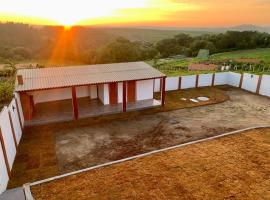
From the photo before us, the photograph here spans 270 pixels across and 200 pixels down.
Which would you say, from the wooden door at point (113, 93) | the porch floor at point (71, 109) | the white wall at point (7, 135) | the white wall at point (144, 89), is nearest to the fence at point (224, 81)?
the white wall at point (144, 89)

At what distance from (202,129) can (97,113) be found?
Answer: 667 centimetres

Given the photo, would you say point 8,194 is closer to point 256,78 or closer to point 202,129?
point 202,129

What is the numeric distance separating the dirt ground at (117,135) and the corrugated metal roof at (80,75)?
244 centimetres

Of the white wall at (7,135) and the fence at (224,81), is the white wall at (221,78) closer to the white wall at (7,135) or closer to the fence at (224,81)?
the fence at (224,81)

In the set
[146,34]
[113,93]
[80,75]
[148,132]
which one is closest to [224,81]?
[113,93]

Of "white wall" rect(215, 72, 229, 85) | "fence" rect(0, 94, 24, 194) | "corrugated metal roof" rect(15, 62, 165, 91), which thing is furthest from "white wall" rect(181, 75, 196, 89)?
"fence" rect(0, 94, 24, 194)

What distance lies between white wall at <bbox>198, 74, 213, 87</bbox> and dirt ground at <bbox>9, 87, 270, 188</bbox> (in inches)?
206

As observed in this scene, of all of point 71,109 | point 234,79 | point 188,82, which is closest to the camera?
point 71,109

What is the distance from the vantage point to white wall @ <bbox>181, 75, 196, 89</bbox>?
2023 cm

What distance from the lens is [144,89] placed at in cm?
1642

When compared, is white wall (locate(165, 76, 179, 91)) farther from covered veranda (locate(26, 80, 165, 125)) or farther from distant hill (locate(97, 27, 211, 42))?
distant hill (locate(97, 27, 211, 42))

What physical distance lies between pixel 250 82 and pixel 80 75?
49.6 ft

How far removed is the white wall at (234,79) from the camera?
20.9 m

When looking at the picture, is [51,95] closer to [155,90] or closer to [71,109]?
[71,109]
